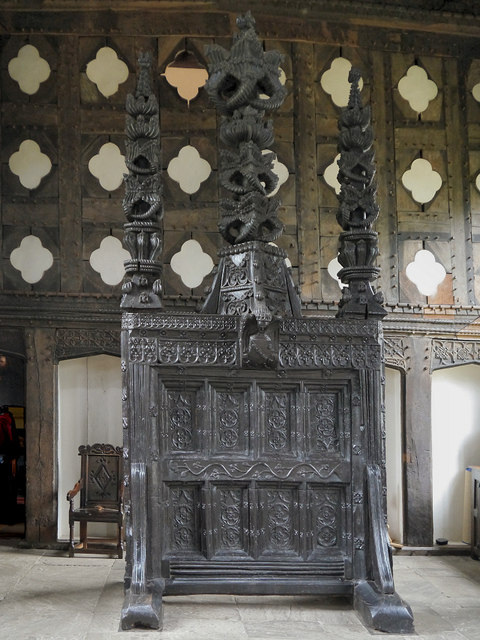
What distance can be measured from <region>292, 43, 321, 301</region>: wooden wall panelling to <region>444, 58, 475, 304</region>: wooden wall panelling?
5.10ft

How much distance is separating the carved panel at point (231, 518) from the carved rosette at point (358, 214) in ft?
4.66

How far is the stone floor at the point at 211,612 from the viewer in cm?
396

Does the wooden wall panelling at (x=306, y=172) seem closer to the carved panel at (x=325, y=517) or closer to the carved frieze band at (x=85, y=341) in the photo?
the carved frieze band at (x=85, y=341)

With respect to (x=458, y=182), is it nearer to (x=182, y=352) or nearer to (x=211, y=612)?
(x=182, y=352)

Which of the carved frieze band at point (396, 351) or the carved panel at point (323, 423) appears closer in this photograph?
the carved panel at point (323, 423)

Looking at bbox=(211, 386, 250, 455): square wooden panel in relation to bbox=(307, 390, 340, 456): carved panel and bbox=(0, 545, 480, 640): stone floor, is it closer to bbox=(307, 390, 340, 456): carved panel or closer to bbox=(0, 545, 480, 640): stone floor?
bbox=(307, 390, 340, 456): carved panel

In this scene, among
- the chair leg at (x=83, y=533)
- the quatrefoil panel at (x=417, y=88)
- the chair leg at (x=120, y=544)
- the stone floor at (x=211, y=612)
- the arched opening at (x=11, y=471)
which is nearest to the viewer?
the stone floor at (x=211, y=612)

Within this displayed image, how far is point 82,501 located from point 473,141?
19.0 ft

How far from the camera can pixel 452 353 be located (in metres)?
7.46

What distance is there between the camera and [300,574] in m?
4.49

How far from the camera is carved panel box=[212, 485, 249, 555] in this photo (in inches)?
178

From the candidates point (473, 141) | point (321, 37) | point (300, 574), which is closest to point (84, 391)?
point (300, 574)

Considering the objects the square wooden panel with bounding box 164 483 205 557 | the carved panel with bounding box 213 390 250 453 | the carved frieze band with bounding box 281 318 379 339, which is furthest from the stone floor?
the carved frieze band with bounding box 281 318 379 339

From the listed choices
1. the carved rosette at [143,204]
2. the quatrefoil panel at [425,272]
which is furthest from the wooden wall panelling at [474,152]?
the carved rosette at [143,204]
